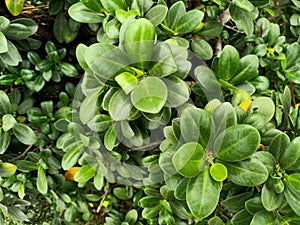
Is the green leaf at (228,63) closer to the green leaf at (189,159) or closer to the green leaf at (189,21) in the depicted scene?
the green leaf at (189,21)

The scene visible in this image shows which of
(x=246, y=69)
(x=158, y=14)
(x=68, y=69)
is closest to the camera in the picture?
(x=158, y=14)

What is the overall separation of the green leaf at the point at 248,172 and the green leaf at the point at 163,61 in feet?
0.63

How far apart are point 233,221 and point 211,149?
0.19 m

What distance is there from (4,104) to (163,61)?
487 mm

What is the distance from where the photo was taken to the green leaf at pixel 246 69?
35.5 inches

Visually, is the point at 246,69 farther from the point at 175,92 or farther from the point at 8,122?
the point at 8,122

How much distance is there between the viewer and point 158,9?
80 cm

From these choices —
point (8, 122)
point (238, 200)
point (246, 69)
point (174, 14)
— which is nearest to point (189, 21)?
point (174, 14)

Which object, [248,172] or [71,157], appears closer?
[248,172]

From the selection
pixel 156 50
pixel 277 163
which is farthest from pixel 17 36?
pixel 277 163

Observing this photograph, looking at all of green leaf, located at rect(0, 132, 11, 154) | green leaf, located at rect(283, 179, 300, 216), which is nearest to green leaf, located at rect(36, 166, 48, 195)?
green leaf, located at rect(0, 132, 11, 154)

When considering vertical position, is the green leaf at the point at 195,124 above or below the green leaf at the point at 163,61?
below

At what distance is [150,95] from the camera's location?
711mm

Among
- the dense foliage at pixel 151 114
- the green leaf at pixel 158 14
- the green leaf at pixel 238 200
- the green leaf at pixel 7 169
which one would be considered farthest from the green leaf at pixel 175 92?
the green leaf at pixel 7 169
